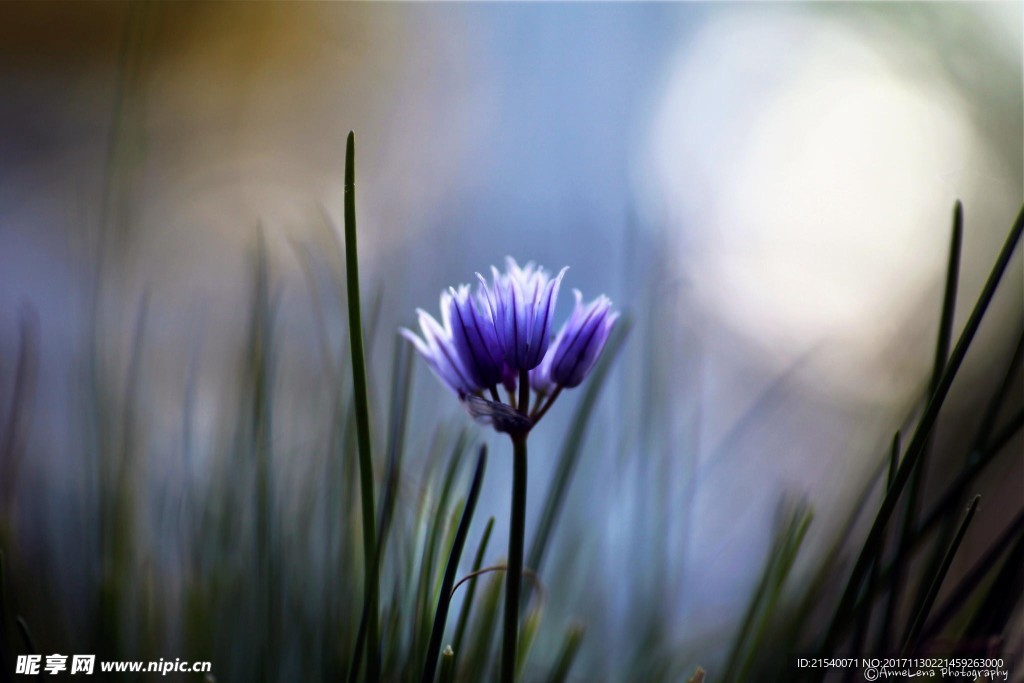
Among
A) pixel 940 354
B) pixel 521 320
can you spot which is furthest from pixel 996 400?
pixel 521 320

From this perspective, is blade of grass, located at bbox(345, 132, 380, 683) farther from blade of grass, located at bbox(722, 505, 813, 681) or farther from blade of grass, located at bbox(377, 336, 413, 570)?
blade of grass, located at bbox(722, 505, 813, 681)

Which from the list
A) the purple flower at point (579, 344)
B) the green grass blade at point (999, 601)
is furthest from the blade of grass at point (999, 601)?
the purple flower at point (579, 344)

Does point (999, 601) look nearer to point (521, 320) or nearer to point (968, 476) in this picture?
point (968, 476)

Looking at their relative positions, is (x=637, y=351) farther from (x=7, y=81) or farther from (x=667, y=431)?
(x=7, y=81)

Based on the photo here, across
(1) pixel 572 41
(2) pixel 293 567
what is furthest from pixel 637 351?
(1) pixel 572 41

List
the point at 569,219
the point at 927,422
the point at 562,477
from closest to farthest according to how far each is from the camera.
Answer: the point at 927,422 → the point at 562,477 → the point at 569,219

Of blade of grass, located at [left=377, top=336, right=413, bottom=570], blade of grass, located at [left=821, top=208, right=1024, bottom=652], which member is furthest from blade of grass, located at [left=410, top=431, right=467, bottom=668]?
blade of grass, located at [left=821, top=208, right=1024, bottom=652]
